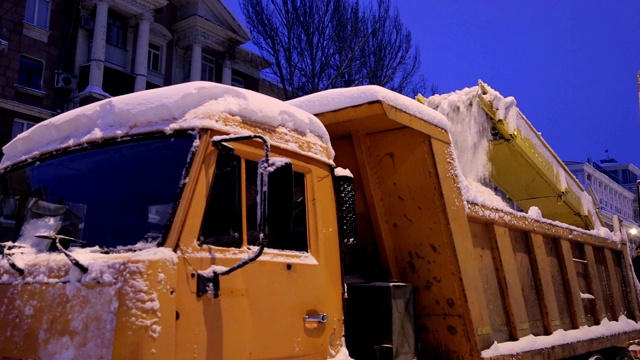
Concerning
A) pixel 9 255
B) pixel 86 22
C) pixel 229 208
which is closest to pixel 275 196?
pixel 229 208

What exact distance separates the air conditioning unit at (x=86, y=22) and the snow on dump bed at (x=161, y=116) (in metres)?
20.7

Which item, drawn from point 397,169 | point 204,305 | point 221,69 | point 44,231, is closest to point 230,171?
point 204,305

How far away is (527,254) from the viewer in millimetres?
5316

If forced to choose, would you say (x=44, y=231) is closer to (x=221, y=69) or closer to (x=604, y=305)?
(x=604, y=305)

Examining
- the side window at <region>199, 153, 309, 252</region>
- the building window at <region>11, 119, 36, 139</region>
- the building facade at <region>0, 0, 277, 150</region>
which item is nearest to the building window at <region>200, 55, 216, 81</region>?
the building facade at <region>0, 0, 277, 150</region>

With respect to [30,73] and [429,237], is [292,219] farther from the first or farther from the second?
[30,73]

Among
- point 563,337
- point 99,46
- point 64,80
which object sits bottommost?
point 563,337

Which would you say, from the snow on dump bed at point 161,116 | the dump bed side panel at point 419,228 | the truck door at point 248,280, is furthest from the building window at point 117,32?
the truck door at point 248,280

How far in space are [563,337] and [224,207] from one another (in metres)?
3.87

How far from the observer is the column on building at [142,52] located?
23438 mm

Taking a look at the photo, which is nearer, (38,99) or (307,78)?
(38,99)

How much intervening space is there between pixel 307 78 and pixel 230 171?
21.5m

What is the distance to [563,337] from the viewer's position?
5410 millimetres

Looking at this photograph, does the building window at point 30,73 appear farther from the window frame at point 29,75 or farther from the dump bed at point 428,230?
the dump bed at point 428,230
